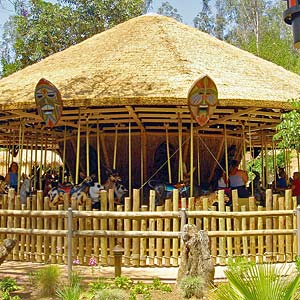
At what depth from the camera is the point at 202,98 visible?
993cm

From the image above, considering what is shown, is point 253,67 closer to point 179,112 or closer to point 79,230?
point 179,112

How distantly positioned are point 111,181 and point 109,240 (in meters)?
3.42

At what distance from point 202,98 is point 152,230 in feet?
10.1

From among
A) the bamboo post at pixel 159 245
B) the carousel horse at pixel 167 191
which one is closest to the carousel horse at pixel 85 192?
the carousel horse at pixel 167 191

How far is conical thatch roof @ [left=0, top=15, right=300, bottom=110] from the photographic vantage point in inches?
420

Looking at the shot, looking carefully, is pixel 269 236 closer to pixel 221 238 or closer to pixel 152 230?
pixel 221 238

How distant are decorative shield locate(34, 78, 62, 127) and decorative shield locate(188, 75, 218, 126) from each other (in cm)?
269

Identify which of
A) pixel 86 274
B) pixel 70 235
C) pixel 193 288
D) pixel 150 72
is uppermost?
pixel 150 72

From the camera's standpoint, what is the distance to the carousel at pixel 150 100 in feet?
34.8

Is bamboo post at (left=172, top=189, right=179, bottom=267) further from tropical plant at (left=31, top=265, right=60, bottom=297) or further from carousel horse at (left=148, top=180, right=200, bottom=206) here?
carousel horse at (left=148, top=180, right=200, bottom=206)

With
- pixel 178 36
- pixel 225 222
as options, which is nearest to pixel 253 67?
pixel 178 36

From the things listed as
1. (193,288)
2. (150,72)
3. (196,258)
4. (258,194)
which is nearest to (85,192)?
(150,72)

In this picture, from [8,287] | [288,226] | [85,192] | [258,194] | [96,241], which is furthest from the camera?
[258,194]

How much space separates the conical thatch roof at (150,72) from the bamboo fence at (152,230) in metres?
2.85
